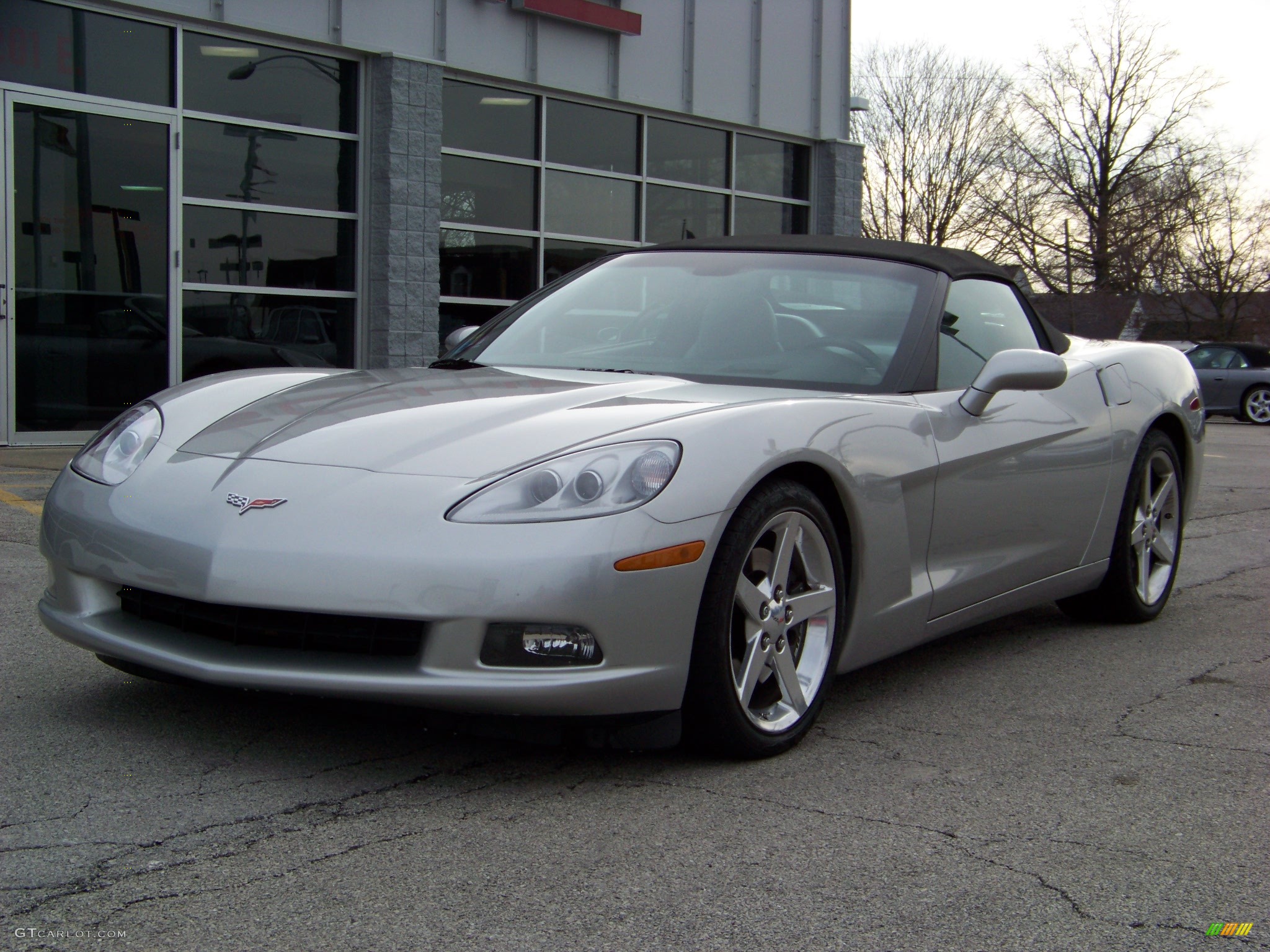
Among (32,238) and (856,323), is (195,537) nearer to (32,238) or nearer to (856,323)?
(856,323)

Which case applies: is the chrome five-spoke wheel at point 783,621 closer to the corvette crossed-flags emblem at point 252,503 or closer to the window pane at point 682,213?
the corvette crossed-flags emblem at point 252,503

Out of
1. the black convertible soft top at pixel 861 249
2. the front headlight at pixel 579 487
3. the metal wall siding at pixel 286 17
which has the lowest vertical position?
the front headlight at pixel 579 487

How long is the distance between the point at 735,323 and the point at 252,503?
5.39 feet

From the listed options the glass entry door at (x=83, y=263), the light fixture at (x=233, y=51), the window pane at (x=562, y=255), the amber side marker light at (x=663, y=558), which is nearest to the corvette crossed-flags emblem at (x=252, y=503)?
the amber side marker light at (x=663, y=558)

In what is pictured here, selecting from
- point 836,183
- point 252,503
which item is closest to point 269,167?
point 836,183

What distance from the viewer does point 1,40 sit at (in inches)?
383

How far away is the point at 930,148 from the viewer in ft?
143

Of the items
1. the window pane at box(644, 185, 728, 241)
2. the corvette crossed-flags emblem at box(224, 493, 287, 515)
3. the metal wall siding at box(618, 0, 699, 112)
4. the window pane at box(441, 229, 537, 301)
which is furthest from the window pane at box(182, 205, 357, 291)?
the corvette crossed-flags emblem at box(224, 493, 287, 515)

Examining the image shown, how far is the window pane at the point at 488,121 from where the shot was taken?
12391mm

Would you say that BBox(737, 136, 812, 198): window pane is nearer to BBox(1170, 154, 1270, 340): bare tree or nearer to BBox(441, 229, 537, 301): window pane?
BBox(441, 229, 537, 301): window pane

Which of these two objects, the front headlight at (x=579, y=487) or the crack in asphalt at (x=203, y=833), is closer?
the crack in asphalt at (x=203, y=833)

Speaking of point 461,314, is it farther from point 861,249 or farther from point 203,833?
point 203,833

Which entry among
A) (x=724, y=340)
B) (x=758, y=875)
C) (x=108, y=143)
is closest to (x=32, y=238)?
(x=108, y=143)

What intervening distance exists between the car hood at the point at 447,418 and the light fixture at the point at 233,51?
26.9 feet
